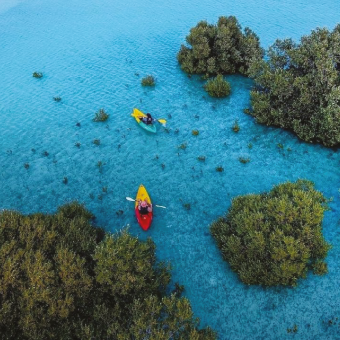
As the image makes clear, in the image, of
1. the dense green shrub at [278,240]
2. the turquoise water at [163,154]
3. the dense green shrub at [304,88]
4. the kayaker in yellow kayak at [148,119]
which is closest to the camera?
the dense green shrub at [278,240]

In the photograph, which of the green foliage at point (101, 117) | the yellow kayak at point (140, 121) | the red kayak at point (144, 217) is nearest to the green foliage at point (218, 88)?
the yellow kayak at point (140, 121)

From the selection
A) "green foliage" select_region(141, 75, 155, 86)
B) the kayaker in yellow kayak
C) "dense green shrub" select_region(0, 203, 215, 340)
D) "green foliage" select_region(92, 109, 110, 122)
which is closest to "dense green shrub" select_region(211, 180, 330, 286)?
"dense green shrub" select_region(0, 203, 215, 340)

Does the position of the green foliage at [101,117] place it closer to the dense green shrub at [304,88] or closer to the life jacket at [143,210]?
the life jacket at [143,210]

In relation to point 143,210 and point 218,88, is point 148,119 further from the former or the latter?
point 143,210

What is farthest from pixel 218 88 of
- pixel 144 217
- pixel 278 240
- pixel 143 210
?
pixel 278 240

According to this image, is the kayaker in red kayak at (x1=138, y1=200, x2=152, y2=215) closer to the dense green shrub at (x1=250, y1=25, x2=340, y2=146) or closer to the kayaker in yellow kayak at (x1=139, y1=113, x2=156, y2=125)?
the kayaker in yellow kayak at (x1=139, y1=113, x2=156, y2=125)

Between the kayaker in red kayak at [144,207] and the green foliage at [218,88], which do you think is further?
the green foliage at [218,88]
